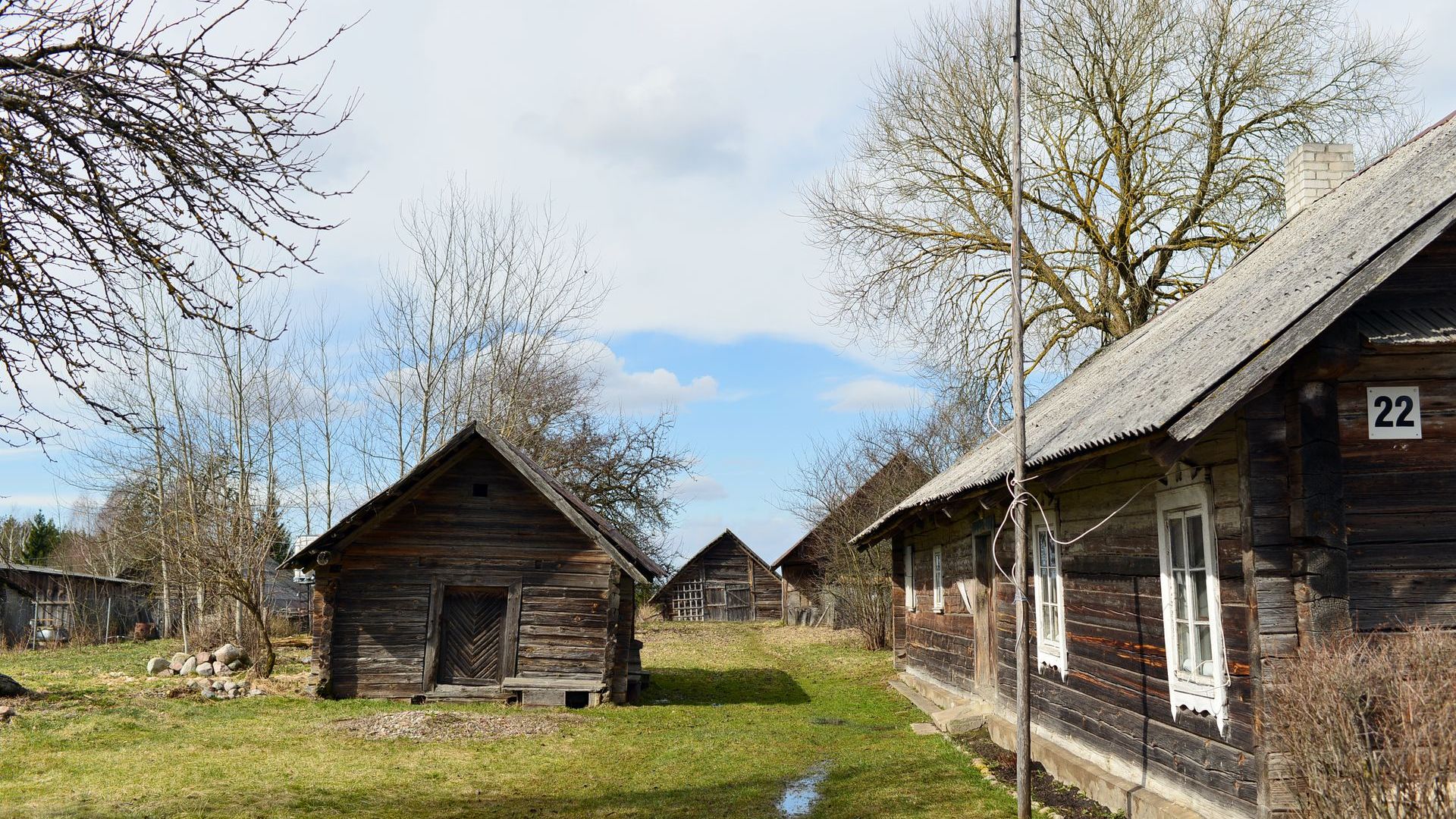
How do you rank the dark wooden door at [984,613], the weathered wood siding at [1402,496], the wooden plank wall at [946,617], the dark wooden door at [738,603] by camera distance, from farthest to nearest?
1. the dark wooden door at [738,603]
2. the wooden plank wall at [946,617]
3. the dark wooden door at [984,613]
4. the weathered wood siding at [1402,496]

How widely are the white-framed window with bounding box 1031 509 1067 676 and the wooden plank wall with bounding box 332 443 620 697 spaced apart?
25.3 feet

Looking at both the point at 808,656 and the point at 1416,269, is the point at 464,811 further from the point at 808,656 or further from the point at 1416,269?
the point at 808,656

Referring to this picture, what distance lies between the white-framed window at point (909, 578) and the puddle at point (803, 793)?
332 inches

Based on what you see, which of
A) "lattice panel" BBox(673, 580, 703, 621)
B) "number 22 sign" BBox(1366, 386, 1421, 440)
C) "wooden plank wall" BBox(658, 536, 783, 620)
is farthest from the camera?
"wooden plank wall" BBox(658, 536, 783, 620)

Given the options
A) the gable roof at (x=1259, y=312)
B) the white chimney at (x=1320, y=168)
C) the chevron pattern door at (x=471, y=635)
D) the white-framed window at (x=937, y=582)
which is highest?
the white chimney at (x=1320, y=168)

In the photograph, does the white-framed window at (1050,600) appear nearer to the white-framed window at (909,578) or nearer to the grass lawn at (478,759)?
the grass lawn at (478,759)

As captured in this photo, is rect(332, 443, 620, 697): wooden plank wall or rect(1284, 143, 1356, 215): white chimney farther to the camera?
rect(332, 443, 620, 697): wooden plank wall

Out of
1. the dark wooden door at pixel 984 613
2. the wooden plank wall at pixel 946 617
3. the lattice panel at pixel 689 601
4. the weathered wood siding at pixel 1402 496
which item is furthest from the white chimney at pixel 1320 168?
the lattice panel at pixel 689 601

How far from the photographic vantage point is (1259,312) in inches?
312

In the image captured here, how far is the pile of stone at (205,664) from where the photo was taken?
20.7 m

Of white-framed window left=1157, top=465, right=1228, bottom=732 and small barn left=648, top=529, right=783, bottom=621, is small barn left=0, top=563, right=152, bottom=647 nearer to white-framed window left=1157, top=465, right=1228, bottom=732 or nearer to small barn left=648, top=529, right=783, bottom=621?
small barn left=648, top=529, right=783, bottom=621

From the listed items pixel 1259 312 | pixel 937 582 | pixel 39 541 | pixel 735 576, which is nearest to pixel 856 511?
pixel 937 582

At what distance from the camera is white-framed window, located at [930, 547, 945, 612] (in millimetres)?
16438

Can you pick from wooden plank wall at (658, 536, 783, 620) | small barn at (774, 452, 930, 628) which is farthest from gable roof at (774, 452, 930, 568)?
wooden plank wall at (658, 536, 783, 620)
